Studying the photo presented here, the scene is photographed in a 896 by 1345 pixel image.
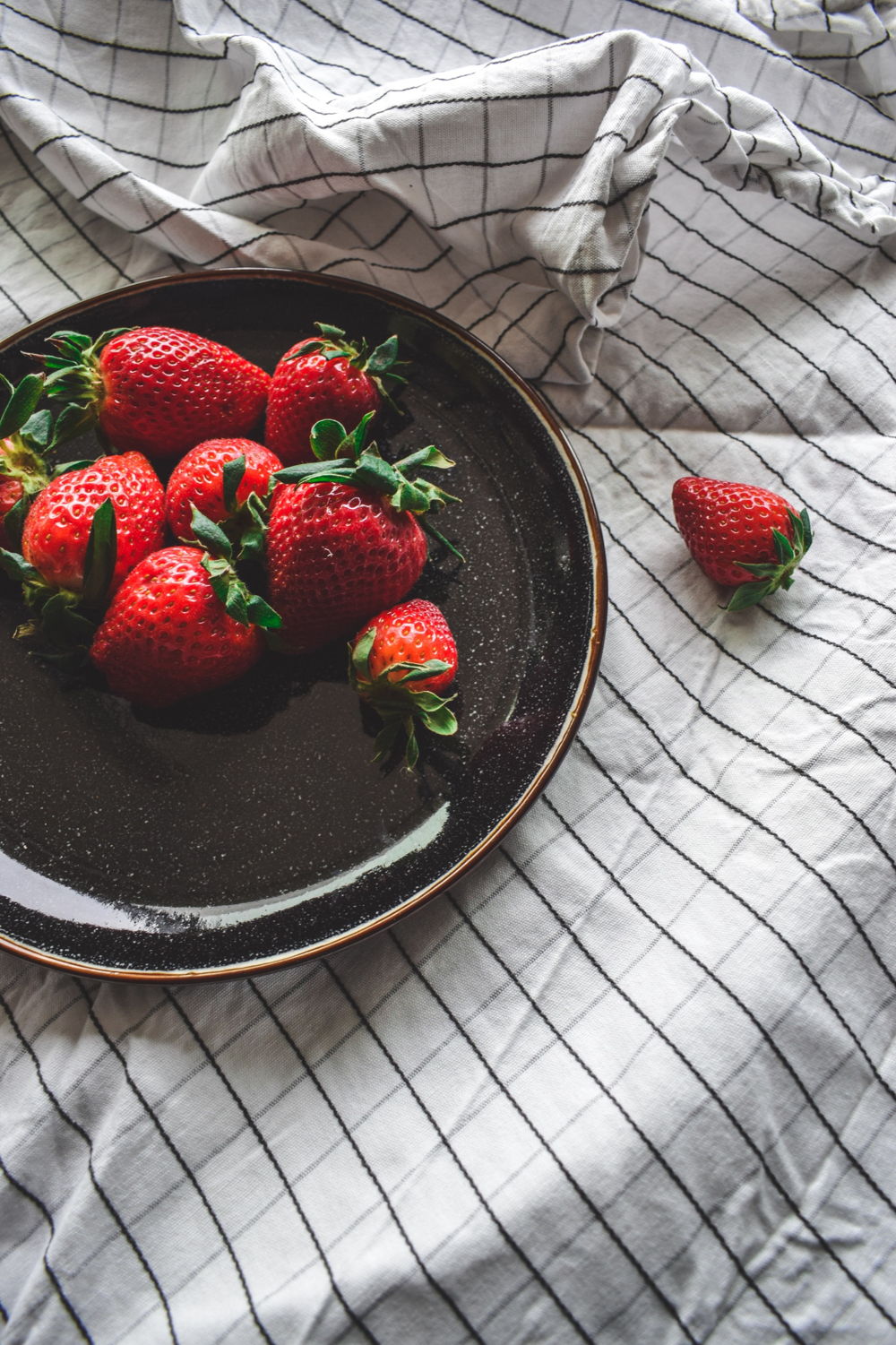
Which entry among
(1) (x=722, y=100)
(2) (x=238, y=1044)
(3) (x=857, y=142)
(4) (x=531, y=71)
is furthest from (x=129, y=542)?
(3) (x=857, y=142)

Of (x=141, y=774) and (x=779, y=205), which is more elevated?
(x=779, y=205)

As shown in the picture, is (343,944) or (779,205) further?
(779,205)

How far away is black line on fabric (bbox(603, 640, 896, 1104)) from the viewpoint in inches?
32.0

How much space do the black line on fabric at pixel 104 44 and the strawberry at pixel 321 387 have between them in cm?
47

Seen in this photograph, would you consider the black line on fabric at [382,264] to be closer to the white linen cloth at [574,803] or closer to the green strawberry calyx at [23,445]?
the white linen cloth at [574,803]

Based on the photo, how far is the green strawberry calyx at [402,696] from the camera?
761mm

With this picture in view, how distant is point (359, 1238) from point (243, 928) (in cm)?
26

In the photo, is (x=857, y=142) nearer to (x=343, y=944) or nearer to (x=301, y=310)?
(x=301, y=310)

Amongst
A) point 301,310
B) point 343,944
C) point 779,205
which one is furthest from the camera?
point 779,205

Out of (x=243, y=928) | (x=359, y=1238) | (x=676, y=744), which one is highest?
(x=676, y=744)

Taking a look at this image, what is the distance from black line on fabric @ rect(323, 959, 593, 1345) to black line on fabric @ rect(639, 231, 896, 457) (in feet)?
2.30

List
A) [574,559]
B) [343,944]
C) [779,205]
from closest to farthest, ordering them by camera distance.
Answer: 1. [343,944]
2. [574,559]
3. [779,205]

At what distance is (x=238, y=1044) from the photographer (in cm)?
81

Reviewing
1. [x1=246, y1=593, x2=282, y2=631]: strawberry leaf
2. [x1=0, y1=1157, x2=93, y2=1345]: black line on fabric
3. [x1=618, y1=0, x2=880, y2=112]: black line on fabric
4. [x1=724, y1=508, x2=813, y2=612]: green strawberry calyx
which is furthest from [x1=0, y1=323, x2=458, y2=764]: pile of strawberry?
[x1=618, y1=0, x2=880, y2=112]: black line on fabric
